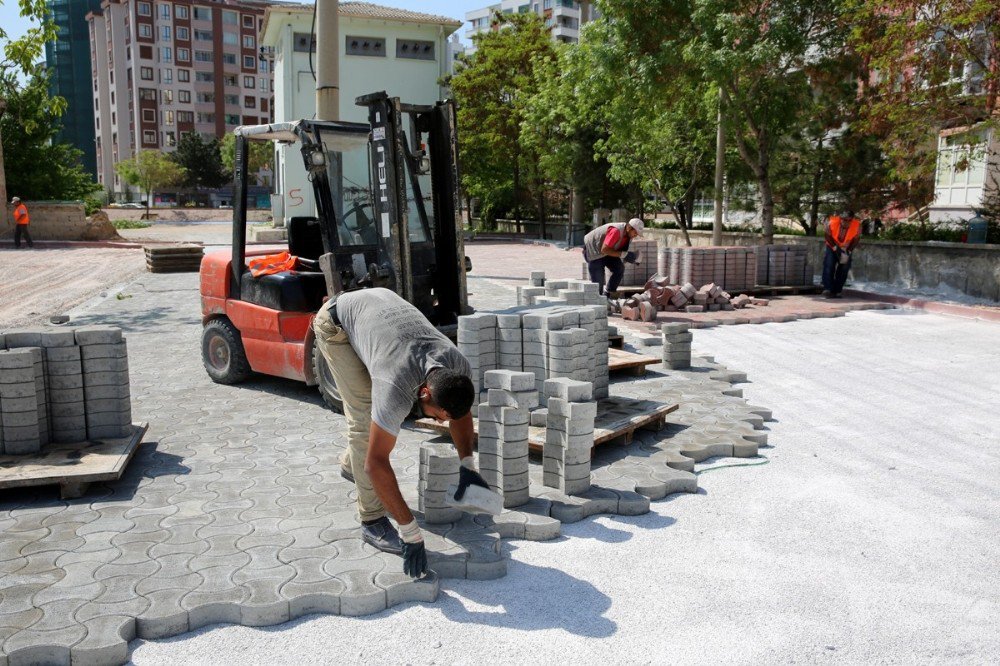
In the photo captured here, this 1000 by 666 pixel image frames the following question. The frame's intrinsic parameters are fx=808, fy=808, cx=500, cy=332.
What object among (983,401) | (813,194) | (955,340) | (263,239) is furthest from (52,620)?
(263,239)

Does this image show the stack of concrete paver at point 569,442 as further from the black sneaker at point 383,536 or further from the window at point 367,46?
the window at point 367,46

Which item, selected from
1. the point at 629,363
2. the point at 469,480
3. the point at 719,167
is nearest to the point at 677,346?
the point at 629,363

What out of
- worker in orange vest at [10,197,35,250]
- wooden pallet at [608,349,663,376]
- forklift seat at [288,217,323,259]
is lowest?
wooden pallet at [608,349,663,376]

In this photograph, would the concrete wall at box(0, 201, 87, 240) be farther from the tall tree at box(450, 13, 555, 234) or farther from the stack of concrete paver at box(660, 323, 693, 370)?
the stack of concrete paver at box(660, 323, 693, 370)

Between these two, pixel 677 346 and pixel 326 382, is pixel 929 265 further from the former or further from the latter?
pixel 326 382

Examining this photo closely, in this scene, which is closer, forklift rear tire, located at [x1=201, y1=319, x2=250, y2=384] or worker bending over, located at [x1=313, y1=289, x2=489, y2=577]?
worker bending over, located at [x1=313, y1=289, x2=489, y2=577]

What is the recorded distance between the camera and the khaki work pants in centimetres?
443

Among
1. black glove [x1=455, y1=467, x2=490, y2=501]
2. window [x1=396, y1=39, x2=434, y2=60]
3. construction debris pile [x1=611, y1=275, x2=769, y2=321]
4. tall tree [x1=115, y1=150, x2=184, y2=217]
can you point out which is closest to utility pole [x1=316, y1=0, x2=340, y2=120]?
construction debris pile [x1=611, y1=275, x2=769, y2=321]

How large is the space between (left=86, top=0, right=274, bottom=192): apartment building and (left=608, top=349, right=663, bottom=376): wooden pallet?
90.6 m

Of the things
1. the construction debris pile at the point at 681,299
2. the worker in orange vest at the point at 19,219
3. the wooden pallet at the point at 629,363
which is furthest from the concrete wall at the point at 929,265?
the worker in orange vest at the point at 19,219

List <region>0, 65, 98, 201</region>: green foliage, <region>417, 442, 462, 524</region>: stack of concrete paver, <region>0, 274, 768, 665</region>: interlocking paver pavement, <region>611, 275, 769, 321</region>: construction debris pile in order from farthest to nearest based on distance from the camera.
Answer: <region>0, 65, 98, 201</region>: green foliage
<region>611, 275, 769, 321</region>: construction debris pile
<region>417, 442, 462, 524</region>: stack of concrete paver
<region>0, 274, 768, 665</region>: interlocking paver pavement

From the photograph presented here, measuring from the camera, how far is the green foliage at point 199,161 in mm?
81812

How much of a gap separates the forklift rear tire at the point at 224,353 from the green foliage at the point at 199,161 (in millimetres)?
78859

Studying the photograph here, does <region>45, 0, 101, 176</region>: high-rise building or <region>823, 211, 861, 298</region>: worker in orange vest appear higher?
<region>45, 0, 101, 176</region>: high-rise building
